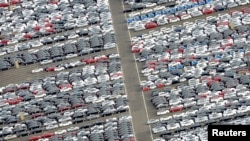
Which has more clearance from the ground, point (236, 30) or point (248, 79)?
point (236, 30)

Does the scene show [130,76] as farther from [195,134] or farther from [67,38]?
[195,134]

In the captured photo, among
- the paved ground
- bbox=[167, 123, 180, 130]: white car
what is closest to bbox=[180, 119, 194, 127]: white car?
bbox=[167, 123, 180, 130]: white car

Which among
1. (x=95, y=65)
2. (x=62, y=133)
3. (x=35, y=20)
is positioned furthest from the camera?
(x=35, y=20)

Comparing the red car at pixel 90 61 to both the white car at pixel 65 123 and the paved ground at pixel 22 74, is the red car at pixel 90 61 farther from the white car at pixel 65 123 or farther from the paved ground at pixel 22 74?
the white car at pixel 65 123

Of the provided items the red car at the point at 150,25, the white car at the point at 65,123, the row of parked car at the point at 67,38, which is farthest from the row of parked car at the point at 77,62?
the white car at the point at 65,123

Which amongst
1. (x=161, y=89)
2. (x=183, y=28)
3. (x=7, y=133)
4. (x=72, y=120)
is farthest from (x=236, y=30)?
(x=7, y=133)

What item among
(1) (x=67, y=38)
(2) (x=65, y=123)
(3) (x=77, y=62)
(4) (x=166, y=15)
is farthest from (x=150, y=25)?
(2) (x=65, y=123)

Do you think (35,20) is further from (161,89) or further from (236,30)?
(236,30)
